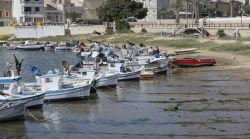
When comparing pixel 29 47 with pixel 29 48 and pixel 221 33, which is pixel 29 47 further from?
pixel 221 33

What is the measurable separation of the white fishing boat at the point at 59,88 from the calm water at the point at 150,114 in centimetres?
66

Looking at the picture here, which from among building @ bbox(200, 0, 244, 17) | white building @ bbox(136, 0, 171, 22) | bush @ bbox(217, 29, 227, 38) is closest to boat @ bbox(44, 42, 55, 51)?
bush @ bbox(217, 29, 227, 38)

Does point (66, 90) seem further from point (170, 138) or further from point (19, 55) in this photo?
point (19, 55)

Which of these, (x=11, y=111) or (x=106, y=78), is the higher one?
(x=106, y=78)

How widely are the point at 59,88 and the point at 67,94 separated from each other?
768 mm

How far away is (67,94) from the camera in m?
46.6

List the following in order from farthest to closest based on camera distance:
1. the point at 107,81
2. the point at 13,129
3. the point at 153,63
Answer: the point at 153,63, the point at 107,81, the point at 13,129

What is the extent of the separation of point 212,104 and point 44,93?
40.5ft

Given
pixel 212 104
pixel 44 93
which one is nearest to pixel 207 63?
pixel 212 104

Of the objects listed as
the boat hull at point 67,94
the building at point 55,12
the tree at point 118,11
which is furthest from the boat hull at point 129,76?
the building at point 55,12

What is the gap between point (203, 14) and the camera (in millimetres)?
183250

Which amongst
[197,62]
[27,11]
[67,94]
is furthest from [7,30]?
[67,94]

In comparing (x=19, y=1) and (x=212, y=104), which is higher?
(x=19, y=1)

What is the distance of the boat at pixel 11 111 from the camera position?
37.9 m
